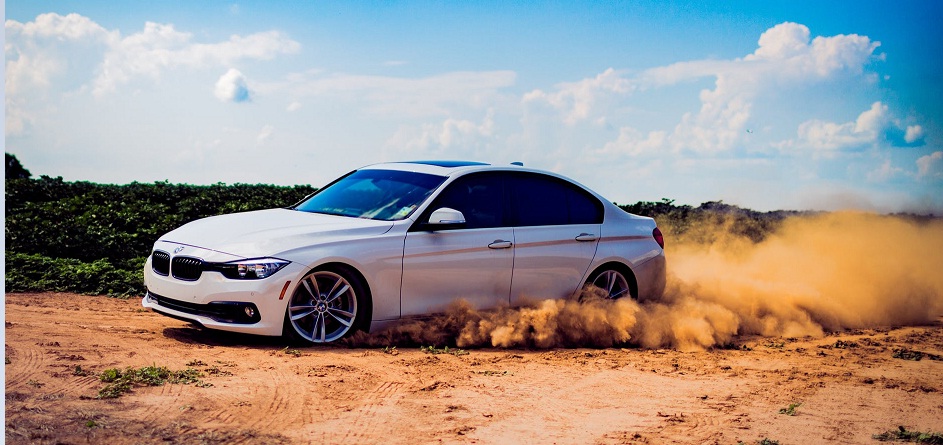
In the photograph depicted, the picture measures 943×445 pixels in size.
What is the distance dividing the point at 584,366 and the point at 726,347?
2.49 m

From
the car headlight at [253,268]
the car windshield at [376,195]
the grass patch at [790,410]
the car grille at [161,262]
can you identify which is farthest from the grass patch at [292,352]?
the grass patch at [790,410]

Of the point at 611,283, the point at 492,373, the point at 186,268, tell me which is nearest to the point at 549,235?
the point at 611,283

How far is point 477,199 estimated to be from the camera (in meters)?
9.85

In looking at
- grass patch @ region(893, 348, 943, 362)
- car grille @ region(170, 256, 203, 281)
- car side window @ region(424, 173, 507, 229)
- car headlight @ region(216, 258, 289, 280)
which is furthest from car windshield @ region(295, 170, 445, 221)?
grass patch @ region(893, 348, 943, 362)

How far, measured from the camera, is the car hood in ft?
28.2

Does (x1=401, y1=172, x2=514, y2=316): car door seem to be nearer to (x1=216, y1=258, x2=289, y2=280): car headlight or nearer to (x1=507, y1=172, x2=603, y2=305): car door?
(x1=507, y1=172, x2=603, y2=305): car door

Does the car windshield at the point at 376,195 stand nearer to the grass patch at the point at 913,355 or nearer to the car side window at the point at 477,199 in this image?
the car side window at the point at 477,199

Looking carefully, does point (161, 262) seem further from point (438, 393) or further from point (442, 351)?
point (438, 393)

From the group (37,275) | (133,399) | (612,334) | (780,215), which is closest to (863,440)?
(612,334)

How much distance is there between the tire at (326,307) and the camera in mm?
8641

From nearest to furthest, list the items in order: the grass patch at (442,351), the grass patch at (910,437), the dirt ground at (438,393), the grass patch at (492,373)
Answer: the dirt ground at (438,393)
the grass patch at (910,437)
the grass patch at (492,373)
the grass patch at (442,351)

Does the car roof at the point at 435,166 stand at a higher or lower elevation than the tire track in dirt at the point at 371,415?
higher

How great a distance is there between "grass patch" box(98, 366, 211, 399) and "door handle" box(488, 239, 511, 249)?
3.33 meters

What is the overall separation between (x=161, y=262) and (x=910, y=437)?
6.57 meters
